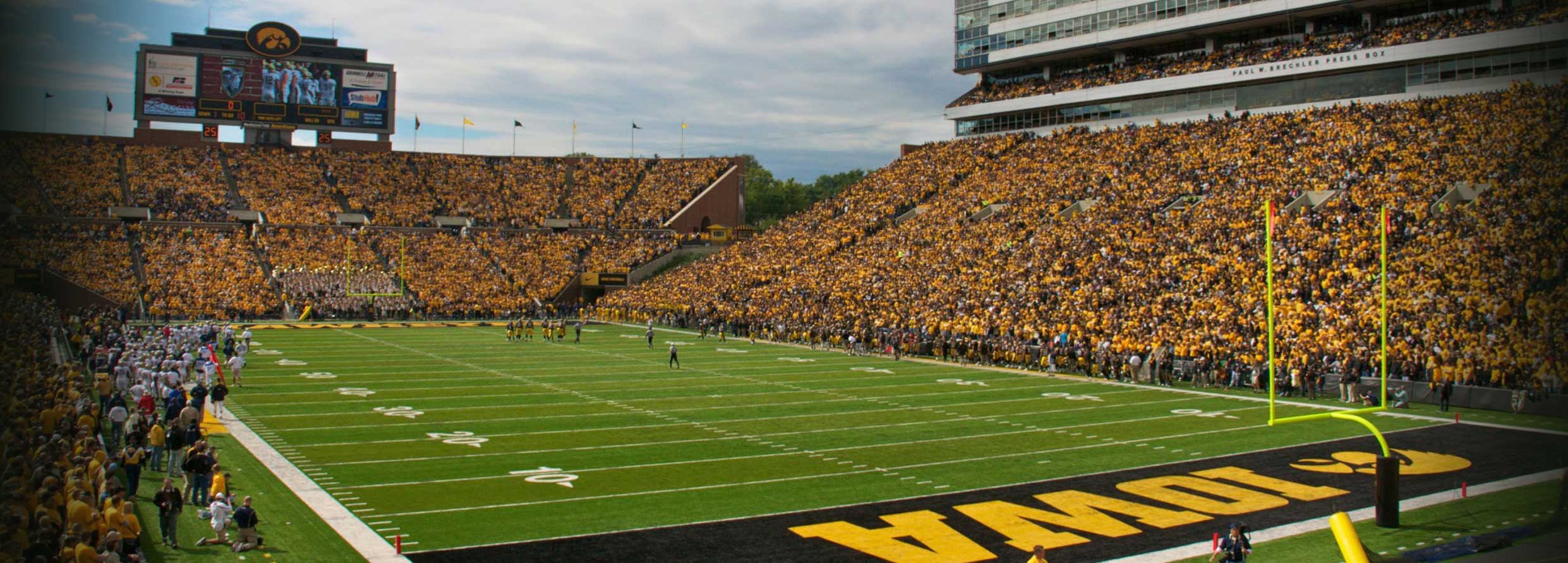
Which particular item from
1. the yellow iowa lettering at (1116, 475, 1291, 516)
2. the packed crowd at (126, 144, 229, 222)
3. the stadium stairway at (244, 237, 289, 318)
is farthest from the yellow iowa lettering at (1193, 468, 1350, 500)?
the packed crowd at (126, 144, 229, 222)

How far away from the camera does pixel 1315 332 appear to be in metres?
25.8

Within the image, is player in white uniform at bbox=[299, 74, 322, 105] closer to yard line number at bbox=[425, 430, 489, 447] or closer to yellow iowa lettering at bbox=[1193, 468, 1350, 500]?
yard line number at bbox=[425, 430, 489, 447]

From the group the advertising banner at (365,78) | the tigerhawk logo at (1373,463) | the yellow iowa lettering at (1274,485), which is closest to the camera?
the yellow iowa lettering at (1274,485)

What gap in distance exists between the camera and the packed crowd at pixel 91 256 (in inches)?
1874

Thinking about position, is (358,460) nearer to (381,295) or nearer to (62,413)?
(62,413)

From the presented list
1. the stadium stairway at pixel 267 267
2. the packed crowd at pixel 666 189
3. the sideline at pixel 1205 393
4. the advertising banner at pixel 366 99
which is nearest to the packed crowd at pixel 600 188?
the packed crowd at pixel 666 189

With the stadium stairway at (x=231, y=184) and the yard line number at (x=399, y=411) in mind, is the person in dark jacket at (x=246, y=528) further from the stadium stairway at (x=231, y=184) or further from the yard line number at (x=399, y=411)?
the stadium stairway at (x=231, y=184)

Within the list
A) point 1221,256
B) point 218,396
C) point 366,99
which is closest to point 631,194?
point 366,99

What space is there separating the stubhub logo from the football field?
35458 millimetres

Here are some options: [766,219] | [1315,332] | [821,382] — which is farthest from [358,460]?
[766,219]

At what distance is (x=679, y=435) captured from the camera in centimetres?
1906

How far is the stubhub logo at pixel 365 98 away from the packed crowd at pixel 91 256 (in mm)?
14667

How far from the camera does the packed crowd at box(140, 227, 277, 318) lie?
48.1 metres

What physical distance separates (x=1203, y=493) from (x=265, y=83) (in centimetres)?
5954
